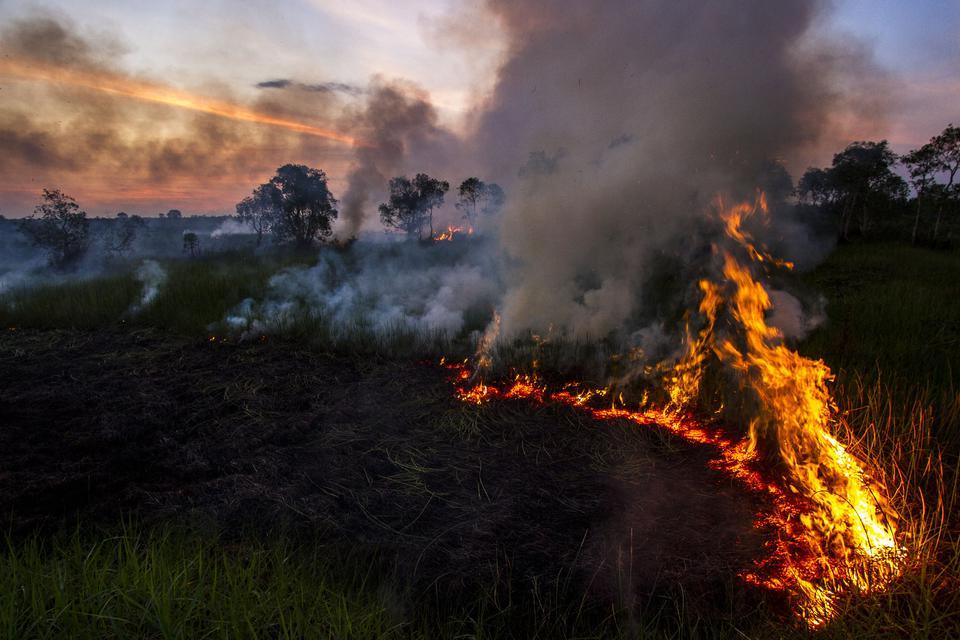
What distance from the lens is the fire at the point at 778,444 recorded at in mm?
2689

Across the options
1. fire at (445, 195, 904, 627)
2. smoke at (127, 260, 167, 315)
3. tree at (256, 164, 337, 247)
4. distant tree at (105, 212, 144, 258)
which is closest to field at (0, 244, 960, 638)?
fire at (445, 195, 904, 627)

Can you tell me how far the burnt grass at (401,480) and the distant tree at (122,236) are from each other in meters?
26.4

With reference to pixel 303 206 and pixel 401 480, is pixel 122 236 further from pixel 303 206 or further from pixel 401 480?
pixel 401 480

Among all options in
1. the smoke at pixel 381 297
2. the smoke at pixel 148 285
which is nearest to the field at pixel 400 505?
the smoke at pixel 381 297

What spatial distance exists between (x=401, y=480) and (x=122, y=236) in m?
33.5

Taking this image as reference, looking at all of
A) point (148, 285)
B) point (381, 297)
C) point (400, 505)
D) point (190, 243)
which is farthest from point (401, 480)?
point (190, 243)

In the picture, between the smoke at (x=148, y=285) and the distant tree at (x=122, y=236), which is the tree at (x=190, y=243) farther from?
the smoke at (x=148, y=285)

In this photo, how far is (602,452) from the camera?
434cm

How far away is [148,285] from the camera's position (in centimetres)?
1239

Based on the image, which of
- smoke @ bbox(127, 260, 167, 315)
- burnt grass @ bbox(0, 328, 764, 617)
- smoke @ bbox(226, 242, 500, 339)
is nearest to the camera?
burnt grass @ bbox(0, 328, 764, 617)

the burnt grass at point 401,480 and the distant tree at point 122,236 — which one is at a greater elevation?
the distant tree at point 122,236

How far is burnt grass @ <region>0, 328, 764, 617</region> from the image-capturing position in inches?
113

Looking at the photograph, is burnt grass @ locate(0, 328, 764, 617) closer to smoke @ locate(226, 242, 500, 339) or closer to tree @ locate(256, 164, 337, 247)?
smoke @ locate(226, 242, 500, 339)

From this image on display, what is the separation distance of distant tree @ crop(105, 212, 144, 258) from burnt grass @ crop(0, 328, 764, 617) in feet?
Result: 86.5
